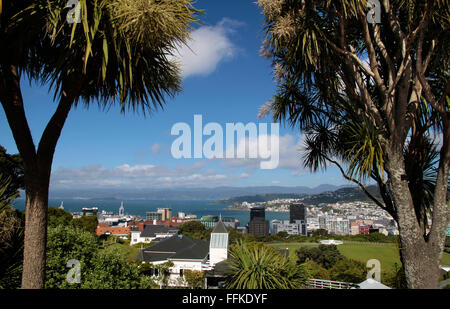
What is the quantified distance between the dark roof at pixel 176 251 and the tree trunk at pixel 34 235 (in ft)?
65.8

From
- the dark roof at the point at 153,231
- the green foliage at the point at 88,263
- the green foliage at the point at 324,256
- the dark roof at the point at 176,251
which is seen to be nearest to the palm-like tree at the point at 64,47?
the green foliage at the point at 88,263

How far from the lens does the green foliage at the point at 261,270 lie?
260 cm

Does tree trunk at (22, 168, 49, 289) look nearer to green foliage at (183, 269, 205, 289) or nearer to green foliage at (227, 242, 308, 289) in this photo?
green foliage at (227, 242, 308, 289)

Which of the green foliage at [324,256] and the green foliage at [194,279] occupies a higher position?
the green foliage at [194,279]

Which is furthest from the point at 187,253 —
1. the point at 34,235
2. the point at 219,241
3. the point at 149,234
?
the point at 149,234

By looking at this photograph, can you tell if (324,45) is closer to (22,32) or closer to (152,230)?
(22,32)

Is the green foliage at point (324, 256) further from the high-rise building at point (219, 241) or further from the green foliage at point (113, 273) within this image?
the green foliage at point (113, 273)

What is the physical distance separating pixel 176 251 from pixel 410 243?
74.5 feet

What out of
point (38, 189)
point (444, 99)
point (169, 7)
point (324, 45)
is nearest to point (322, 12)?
point (324, 45)

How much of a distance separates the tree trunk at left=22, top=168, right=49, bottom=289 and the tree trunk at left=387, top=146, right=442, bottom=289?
3249mm

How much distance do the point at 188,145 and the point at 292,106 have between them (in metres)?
1.58

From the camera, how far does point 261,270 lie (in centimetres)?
266

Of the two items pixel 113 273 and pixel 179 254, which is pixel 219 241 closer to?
pixel 179 254

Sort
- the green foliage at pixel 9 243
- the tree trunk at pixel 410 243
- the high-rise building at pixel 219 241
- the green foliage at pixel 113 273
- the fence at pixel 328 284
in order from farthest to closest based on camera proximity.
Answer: the high-rise building at pixel 219 241 < the green foliage at pixel 113 273 < the fence at pixel 328 284 < the tree trunk at pixel 410 243 < the green foliage at pixel 9 243
